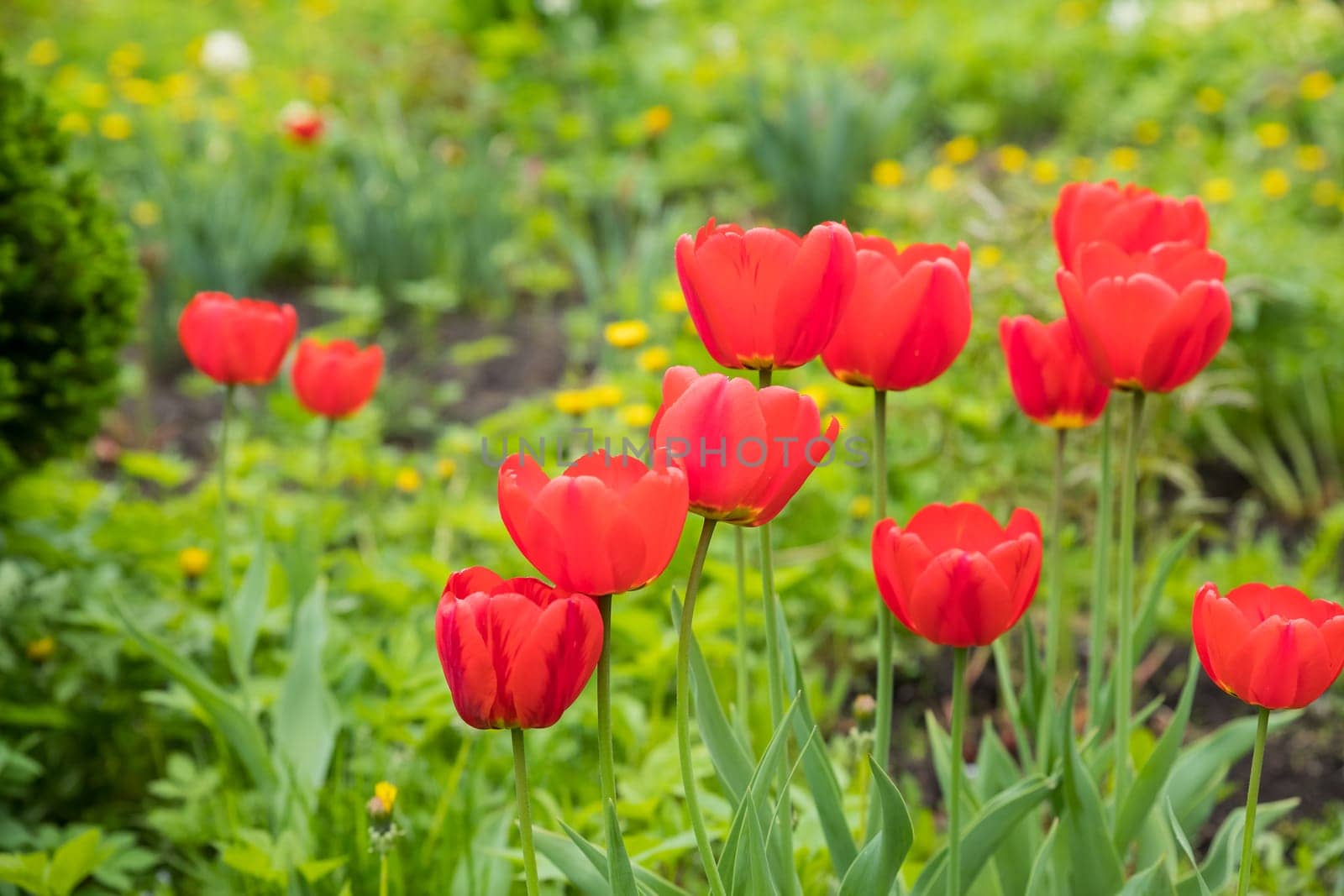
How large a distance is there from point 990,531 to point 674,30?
21.0 ft

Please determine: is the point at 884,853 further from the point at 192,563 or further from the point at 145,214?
the point at 145,214

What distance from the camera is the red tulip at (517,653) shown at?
803mm

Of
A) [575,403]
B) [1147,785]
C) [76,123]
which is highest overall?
[76,123]

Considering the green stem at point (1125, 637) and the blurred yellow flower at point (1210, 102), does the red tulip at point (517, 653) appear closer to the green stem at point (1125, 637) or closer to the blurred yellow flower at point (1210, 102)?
the green stem at point (1125, 637)

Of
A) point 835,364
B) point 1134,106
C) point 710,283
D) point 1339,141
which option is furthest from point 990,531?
point 1134,106

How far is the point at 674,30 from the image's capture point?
22.8ft

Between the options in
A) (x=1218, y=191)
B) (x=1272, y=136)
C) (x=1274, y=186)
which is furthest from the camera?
(x=1272, y=136)

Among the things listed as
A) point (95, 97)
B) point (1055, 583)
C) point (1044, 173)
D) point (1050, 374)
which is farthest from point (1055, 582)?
point (95, 97)

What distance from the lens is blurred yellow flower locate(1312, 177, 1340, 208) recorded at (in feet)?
12.6

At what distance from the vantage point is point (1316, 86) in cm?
449

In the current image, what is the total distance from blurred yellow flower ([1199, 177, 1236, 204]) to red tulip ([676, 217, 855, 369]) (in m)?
3.12

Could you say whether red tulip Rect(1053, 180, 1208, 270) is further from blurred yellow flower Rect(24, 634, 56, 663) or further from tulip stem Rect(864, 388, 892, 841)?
blurred yellow flower Rect(24, 634, 56, 663)

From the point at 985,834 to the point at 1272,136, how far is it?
4.01 metres

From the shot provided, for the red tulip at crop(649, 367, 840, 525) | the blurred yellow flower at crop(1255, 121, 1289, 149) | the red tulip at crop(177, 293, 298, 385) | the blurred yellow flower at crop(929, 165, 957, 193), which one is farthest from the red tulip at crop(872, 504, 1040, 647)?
the blurred yellow flower at crop(1255, 121, 1289, 149)
